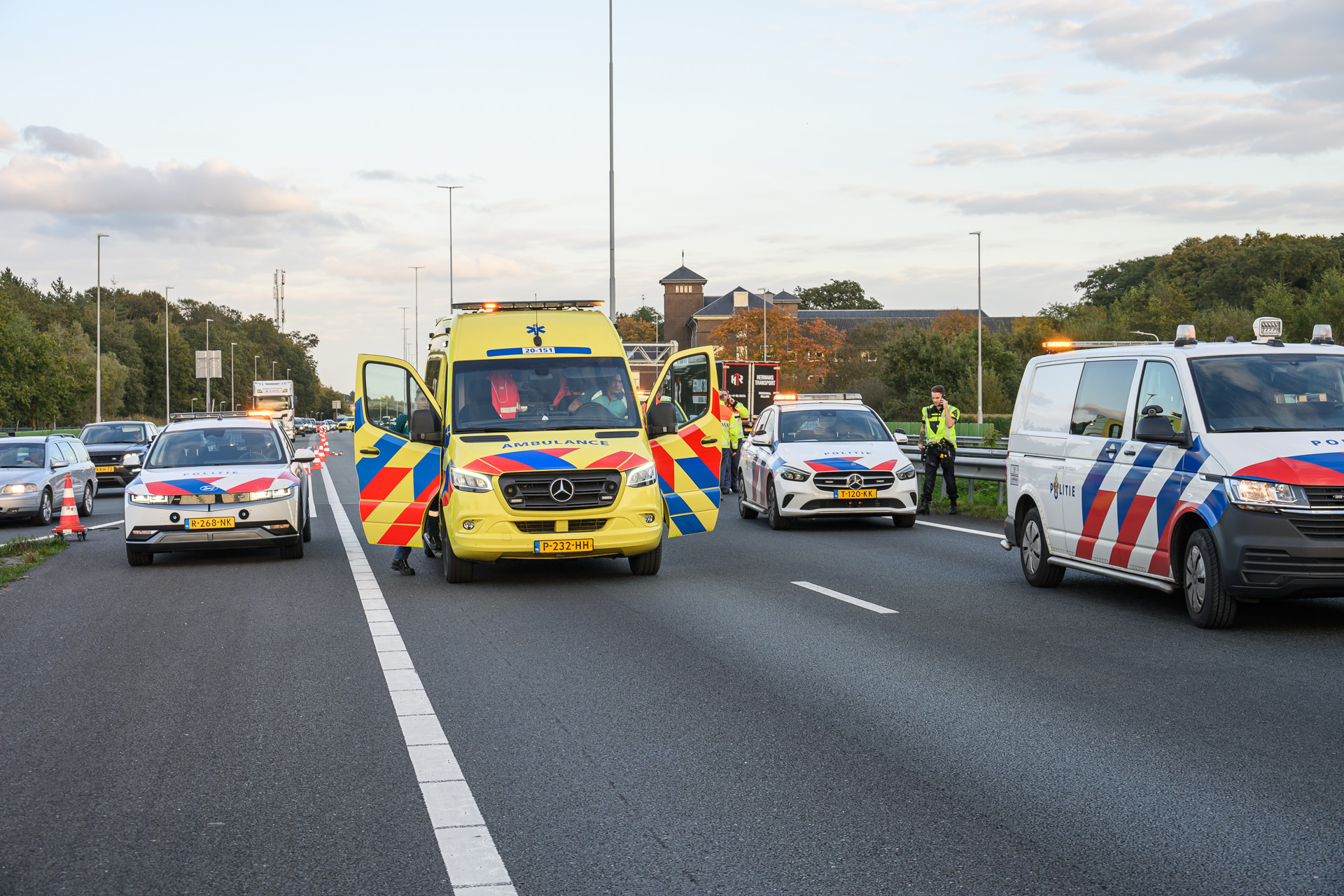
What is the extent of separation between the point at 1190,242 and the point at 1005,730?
361 feet

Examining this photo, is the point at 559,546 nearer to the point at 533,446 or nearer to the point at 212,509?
the point at 533,446

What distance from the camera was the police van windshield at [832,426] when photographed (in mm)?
18344

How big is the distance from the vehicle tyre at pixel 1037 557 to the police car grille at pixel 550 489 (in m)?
3.61

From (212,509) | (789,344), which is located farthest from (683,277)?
(212,509)

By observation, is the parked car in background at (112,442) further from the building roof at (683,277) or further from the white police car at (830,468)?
the building roof at (683,277)

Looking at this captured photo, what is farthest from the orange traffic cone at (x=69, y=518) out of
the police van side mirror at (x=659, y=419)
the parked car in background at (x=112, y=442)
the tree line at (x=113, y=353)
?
the tree line at (x=113, y=353)

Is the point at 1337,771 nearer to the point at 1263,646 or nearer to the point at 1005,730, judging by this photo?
the point at 1005,730

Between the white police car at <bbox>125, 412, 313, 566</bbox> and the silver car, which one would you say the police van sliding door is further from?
the silver car

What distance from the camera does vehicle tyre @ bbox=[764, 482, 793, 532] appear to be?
57.5 feet

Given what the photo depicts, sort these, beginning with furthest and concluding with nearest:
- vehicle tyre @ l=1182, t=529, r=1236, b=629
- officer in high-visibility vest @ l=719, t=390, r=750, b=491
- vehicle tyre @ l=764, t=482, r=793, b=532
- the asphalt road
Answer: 1. officer in high-visibility vest @ l=719, t=390, r=750, b=491
2. vehicle tyre @ l=764, t=482, r=793, b=532
3. vehicle tyre @ l=1182, t=529, r=1236, b=629
4. the asphalt road

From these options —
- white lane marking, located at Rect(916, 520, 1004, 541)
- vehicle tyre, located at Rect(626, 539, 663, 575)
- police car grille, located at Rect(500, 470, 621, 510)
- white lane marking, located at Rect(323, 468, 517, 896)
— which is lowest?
white lane marking, located at Rect(916, 520, 1004, 541)

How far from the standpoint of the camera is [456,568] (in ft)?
39.4

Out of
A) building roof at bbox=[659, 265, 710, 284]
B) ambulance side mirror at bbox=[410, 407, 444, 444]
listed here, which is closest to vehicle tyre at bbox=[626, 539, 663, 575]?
ambulance side mirror at bbox=[410, 407, 444, 444]

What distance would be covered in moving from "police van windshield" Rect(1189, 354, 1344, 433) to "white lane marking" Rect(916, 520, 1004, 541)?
6575 mm
